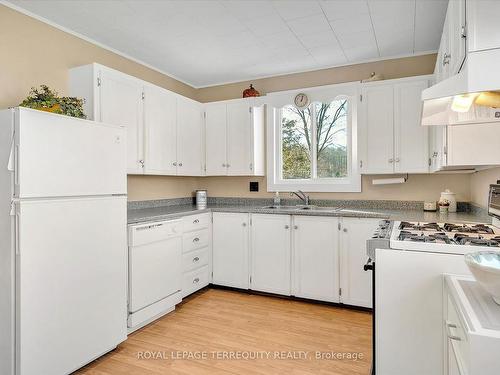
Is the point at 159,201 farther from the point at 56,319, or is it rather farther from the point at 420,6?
the point at 420,6

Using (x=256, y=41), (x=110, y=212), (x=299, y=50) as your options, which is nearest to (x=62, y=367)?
(x=110, y=212)

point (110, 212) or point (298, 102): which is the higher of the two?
point (298, 102)

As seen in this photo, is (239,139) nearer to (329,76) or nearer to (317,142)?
(317,142)

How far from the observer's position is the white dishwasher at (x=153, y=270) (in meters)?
2.64

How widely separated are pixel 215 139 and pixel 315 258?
A: 189cm

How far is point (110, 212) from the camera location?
234 cm

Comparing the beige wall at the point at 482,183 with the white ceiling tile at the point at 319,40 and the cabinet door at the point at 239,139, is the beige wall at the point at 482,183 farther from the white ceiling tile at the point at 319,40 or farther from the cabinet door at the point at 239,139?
the cabinet door at the point at 239,139

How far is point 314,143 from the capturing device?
393 cm

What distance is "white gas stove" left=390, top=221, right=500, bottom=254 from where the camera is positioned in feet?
5.46

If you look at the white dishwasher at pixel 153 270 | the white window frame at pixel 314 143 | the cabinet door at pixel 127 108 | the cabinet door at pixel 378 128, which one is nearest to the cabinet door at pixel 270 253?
the white window frame at pixel 314 143

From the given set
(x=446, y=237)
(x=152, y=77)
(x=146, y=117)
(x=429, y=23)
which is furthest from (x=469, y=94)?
(x=152, y=77)

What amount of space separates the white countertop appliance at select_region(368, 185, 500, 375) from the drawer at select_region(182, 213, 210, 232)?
1963mm

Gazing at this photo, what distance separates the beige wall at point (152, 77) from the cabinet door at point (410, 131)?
0.31 m

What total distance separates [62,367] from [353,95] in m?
3.40
